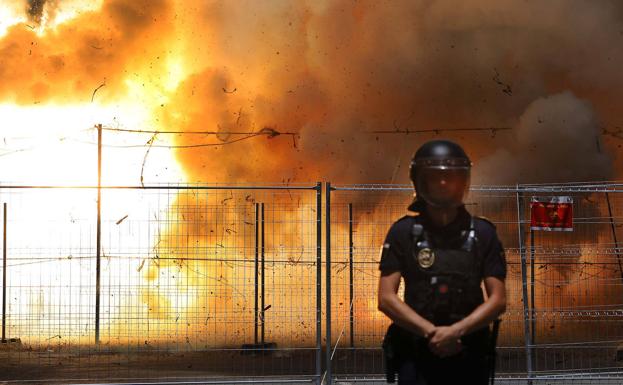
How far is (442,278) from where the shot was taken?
4191 millimetres

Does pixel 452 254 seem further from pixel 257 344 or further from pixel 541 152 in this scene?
pixel 541 152

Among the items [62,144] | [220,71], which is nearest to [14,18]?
[62,144]

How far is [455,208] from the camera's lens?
429 cm

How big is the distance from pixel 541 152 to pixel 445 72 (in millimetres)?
2719

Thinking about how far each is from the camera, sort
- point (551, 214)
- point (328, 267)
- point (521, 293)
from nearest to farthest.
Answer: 1. point (328, 267)
2. point (551, 214)
3. point (521, 293)

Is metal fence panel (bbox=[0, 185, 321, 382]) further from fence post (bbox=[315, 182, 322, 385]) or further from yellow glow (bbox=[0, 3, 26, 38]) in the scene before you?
yellow glow (bbox=[0, 3, 26, 38])

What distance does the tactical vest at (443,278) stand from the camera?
417 centimetres

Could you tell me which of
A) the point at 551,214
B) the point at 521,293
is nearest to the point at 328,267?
the point at 551,214

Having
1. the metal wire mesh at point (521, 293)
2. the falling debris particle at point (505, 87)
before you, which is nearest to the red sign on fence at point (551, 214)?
the metal wire mesh at point (521, 293)

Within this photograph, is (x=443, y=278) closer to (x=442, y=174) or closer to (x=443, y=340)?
(x=443, y=340)

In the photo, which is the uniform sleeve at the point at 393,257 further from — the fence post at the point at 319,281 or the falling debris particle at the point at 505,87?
the falling debris particle at the point at 505,87

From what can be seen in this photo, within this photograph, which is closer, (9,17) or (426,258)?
(426,258)

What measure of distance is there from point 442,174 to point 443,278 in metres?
0.46

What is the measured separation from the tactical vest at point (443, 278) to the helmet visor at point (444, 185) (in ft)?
0.45
